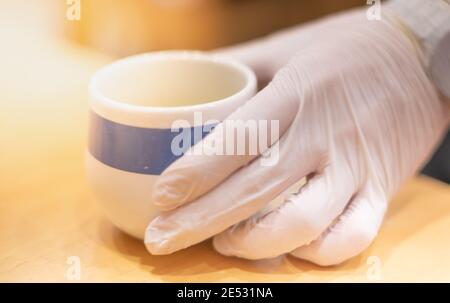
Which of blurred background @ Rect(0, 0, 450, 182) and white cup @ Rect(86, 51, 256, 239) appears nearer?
white cup @ Rect(86, 51, 256, 239)

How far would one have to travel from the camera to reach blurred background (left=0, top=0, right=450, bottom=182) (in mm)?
818

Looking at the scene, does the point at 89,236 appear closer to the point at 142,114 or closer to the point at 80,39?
the point at 142,114

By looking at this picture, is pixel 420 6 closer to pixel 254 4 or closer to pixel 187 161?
pixel 187 161

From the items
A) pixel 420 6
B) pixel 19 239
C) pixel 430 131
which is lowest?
pixel 19 239

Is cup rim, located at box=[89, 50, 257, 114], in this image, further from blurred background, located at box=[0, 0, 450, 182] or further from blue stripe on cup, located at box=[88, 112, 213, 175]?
blurred background, located at box=[0, 0, 450, 182]

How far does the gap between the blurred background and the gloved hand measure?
0.90 feet

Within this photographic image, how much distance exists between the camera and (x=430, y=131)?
1.98 feet

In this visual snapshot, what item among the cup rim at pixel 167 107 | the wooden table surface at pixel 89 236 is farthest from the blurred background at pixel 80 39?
the cup rim at pixel 167 107

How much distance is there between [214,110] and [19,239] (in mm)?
221

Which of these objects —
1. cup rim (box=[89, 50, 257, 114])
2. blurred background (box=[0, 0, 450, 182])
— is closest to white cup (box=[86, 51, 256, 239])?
cup rim (box=[89, 50, 257, 114])

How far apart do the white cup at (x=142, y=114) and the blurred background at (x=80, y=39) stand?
0.51ft

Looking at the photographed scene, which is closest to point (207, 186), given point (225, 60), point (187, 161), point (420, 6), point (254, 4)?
point (187, 161)

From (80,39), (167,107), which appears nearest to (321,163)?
(167,107)

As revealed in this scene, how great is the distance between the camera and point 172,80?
24.3 inches
